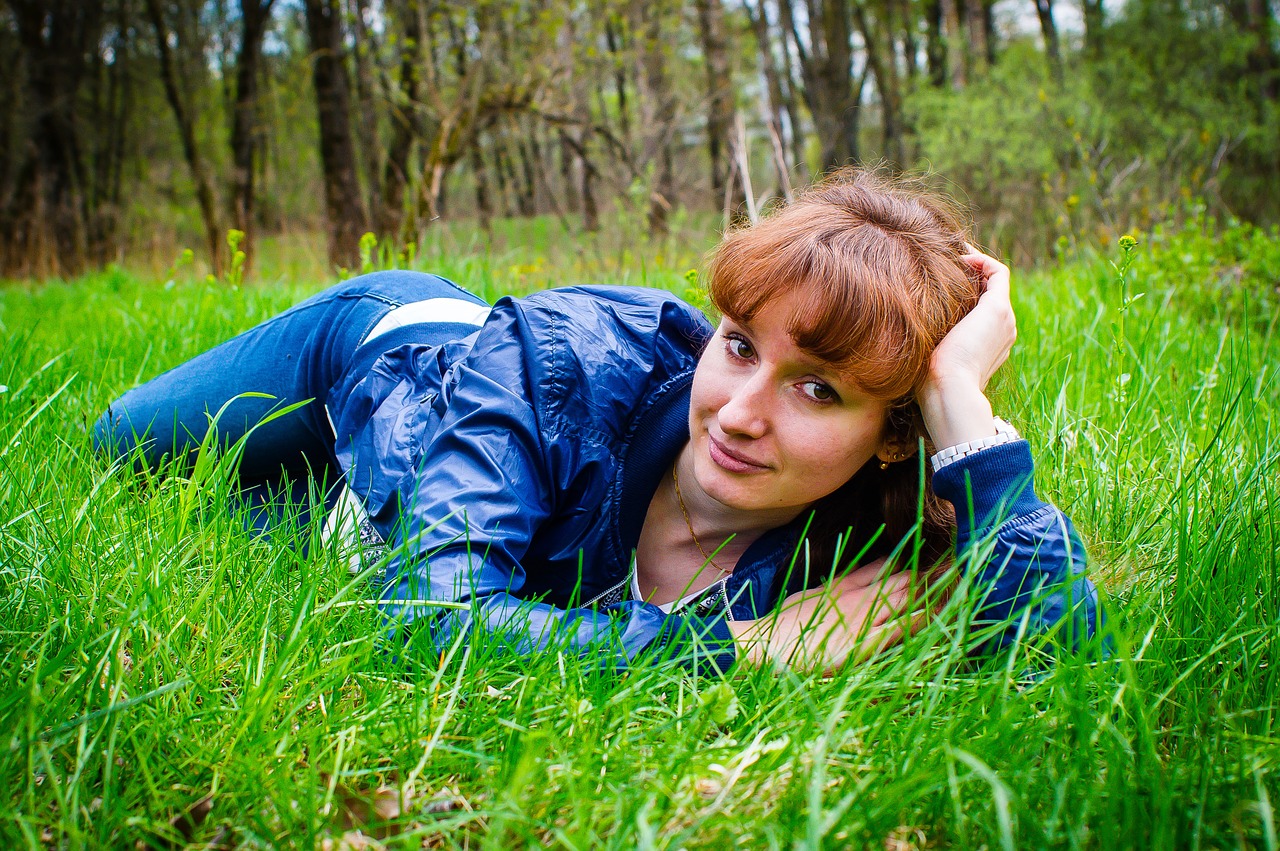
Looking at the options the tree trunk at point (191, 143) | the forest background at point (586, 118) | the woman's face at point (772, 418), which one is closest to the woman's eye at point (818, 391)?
the woman's face at point (772, 418)

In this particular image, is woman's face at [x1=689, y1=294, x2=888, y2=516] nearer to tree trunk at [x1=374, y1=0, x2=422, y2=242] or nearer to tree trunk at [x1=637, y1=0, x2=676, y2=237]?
tree trunk at [x1=637, y1=0, x2=676, y2=237]

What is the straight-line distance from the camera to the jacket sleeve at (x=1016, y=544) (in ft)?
5.51

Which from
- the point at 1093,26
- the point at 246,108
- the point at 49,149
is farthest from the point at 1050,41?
the point at 49,149

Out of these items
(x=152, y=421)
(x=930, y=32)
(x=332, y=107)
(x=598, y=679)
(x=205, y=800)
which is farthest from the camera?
(x=930, y=32)

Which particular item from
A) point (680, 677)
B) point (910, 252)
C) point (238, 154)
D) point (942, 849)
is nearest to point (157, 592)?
point (680, 677)

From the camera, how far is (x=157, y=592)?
1.48 m

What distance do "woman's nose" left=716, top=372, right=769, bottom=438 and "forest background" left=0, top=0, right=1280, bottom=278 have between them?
7.44ft

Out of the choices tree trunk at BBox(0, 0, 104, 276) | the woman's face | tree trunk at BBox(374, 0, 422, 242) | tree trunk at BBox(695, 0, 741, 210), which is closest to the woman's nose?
the woman's face

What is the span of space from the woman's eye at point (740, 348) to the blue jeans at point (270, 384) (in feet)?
2.80

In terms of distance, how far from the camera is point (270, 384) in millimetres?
2535

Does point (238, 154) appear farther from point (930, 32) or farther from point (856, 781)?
point (930, 32)

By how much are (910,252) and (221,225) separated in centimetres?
1099

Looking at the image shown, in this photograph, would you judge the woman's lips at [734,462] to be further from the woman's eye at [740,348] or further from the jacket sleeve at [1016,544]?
the jacket sleeve at [1016,544]

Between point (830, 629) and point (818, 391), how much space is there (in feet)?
1.99
